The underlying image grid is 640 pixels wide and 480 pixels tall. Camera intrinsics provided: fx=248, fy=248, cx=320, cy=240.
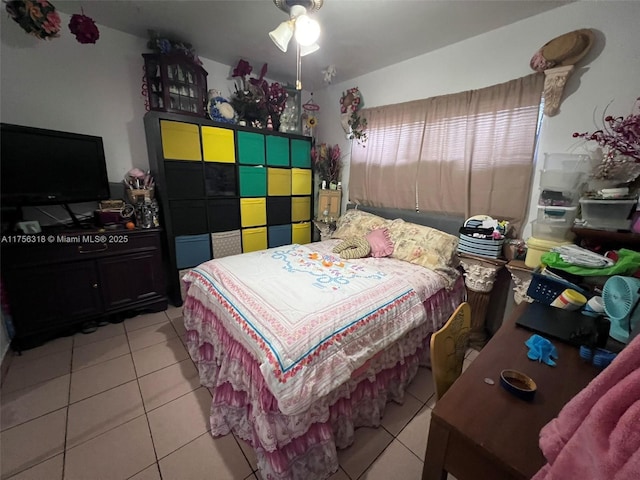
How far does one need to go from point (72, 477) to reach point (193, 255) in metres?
1.85

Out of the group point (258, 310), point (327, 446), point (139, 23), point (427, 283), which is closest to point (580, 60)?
point (427, 283)

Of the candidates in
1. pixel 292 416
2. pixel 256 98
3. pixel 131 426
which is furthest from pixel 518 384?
pixel 256 98

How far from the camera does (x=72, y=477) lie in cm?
119

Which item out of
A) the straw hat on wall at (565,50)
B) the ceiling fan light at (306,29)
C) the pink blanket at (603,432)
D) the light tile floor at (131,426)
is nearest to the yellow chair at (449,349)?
the pink blanket at (603,432)

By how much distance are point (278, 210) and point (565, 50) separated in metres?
2.89

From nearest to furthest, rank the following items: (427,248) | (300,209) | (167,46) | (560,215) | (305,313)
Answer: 1. (305,313)
2. (560,215)
3. (427,248)
4. (167,46)
5. (300,209)

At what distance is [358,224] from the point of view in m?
2.83

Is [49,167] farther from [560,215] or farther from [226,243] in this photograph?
[560,215]

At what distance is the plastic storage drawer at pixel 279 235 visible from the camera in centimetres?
331

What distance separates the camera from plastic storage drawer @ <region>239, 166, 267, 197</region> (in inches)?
115

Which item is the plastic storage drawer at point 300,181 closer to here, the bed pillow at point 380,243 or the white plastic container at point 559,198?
the bed pillow at point 380,243

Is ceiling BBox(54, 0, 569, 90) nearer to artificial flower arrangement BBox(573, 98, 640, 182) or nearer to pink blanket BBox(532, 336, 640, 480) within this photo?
artificial flower arrangement BBox(573, 98, 640, 182)

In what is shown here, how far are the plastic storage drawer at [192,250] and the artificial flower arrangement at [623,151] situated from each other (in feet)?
10.8

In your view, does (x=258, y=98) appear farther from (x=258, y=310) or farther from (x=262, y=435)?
(x=262, y=435)
